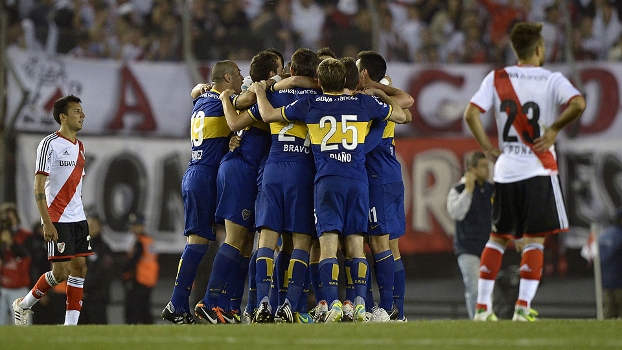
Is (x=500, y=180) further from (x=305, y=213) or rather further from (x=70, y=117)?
(x=70, y=117)

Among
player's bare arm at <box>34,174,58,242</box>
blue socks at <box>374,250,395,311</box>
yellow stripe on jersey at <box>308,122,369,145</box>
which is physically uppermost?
yellow stripe on jersey at <box>308,122,369,145</box>

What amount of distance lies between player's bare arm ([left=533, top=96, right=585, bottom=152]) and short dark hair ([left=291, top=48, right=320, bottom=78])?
241 cm

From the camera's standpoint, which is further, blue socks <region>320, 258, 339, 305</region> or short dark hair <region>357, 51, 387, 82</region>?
short dark hair <region>357, 51, 387, 82</region>

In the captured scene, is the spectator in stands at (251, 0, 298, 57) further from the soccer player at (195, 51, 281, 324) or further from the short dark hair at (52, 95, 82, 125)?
the soccer player at (195, 51, 281, 324)

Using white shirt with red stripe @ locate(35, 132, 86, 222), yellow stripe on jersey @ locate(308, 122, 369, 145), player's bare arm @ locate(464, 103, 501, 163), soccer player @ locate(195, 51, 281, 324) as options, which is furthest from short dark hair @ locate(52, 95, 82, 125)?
player's bare arm @ locate(464, 103, 501, 163)

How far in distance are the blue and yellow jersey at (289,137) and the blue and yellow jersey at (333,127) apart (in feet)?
0.56

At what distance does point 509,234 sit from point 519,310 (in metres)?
0.59

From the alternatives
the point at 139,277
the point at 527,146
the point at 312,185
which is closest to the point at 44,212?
the point at 312,185

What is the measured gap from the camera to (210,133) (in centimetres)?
990

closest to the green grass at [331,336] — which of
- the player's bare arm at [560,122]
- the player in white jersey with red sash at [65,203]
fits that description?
the player's bare arm at [560,122]

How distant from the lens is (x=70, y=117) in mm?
10164

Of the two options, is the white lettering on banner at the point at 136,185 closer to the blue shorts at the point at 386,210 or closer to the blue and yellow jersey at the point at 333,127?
the blue shorts at the point at 386,210

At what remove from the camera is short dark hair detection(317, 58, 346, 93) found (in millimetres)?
9156

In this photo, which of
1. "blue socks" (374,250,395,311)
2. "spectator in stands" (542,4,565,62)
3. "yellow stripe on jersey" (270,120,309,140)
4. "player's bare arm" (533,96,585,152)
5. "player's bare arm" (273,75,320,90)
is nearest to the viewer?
"player's bare arm" (533,96,585,152)
